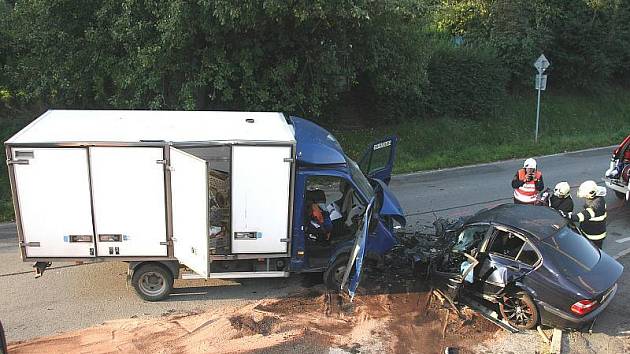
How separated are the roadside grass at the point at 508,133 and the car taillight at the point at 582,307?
28.2ft

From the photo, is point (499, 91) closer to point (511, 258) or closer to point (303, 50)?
point (303, 50)

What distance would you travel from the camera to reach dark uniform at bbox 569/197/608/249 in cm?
809

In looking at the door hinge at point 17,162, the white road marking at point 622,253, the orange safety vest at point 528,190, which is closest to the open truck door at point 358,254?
the orange safety vest at point 528,190

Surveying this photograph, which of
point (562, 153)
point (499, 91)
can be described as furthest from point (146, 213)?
point (499, 91)

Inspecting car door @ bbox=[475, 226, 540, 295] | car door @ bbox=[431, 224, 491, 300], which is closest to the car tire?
car door @ bbox=[431, 224, 491, 300]

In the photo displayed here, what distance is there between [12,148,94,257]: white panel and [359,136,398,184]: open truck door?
14.7ft

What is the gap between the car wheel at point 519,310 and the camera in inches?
A: 272

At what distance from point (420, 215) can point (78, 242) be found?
6684mm

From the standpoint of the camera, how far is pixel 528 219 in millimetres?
7367

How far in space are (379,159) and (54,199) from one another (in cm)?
509

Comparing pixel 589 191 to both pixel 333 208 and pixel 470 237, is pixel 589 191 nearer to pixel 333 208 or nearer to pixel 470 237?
pixel 470 237

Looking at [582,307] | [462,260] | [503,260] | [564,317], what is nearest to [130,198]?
[462,260]

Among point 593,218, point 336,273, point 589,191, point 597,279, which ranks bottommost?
point 336,273

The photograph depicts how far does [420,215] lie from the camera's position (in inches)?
444
